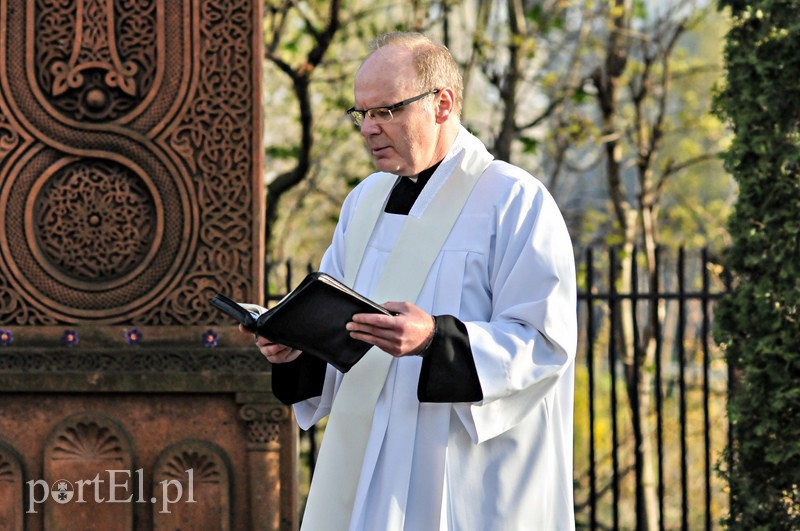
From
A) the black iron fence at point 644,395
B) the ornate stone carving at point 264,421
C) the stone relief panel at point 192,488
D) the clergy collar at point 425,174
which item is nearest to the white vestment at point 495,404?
the clergy collar at point 425,174

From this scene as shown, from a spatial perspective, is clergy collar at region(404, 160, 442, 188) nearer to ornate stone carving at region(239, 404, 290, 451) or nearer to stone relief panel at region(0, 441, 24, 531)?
ornate stone carving at region(239, 404, 290, 451)

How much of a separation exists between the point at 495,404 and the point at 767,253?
95.1 inches

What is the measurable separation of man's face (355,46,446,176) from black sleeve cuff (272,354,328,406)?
0.58 metres

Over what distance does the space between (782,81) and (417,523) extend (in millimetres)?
2824

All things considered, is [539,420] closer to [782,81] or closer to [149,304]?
[149,304]

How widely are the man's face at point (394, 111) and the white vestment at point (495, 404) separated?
0.22m

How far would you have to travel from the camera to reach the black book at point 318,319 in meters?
2.54

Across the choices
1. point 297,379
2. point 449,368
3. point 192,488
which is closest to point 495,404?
point 449,368

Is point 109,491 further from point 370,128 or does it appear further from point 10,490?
point 370,128

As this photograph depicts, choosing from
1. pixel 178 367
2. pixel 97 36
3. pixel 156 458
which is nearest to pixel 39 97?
pixel 97 36

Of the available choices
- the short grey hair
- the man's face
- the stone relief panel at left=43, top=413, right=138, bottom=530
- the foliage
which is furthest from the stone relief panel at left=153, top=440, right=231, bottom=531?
the foliage

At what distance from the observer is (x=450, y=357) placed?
2.61 m

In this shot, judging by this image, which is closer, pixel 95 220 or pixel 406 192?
pixel 406 192

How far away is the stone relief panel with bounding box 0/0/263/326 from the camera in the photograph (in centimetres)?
427
